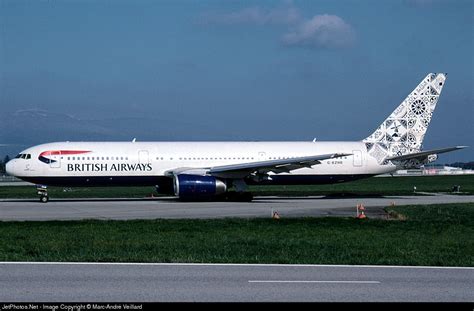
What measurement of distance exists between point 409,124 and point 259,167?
10878 mm

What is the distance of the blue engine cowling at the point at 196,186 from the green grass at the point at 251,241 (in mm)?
12213

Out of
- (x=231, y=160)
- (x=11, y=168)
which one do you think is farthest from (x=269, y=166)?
(x=11, y=168)

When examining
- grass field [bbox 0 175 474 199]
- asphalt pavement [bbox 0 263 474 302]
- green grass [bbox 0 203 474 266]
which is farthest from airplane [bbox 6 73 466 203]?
asphalt pavement [bbox 0 263 474 302]

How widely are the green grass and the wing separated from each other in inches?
481

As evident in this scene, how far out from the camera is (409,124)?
42812 mm

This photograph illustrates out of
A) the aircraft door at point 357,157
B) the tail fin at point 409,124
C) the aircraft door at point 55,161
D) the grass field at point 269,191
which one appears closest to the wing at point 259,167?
the aircraft door at point 357,157

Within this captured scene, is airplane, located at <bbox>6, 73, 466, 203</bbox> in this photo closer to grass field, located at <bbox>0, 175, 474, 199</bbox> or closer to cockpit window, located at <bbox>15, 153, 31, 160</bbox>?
cockpit window, located at <bbox>15, 153, 31, 160</bbox>

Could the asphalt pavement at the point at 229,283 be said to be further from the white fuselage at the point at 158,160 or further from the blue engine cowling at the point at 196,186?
the white fuselage at the point at 158,160

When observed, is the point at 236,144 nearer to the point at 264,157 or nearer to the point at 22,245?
the point at 264,157

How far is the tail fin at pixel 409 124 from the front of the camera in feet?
139

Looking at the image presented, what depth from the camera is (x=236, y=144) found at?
4128 centimetres

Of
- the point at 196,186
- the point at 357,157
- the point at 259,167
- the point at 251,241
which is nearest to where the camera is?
the point at 251,241

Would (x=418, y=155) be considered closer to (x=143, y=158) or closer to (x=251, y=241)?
(x=143, y=158)

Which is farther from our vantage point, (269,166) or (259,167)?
(269,166)
